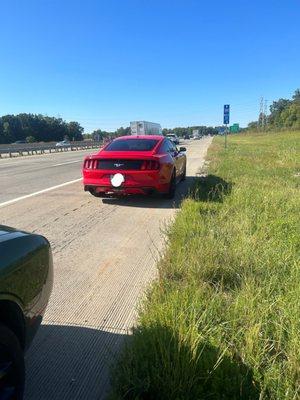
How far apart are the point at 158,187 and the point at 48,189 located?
400 cm

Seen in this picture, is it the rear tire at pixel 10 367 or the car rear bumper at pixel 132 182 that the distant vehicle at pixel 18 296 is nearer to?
the rear tire at pixel 10 367

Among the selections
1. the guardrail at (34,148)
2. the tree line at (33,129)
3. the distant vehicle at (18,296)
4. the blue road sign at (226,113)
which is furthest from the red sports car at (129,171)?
the tree line at (33,129)

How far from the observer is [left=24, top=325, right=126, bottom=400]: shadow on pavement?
285 centimetres

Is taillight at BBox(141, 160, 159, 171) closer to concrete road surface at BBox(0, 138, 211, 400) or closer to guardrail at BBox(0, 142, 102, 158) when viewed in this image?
concrete road surface at BBox(0, 138, 211, 400)

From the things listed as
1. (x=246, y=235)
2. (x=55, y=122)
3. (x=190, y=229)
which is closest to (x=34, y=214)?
(x=190, y=229)

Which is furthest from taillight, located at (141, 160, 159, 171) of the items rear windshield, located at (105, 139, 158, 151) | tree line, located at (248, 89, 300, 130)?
tree line, located at (248, 89, 300, 130)

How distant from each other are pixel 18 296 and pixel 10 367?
0.38m

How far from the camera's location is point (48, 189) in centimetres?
1209

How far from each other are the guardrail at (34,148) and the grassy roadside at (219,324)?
3377 cm

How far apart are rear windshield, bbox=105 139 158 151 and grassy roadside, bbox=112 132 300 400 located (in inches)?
174

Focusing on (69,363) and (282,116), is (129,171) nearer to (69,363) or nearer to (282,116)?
(69,363)

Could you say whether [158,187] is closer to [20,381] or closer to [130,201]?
[130,201]

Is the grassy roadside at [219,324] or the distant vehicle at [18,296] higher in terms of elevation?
the distant vehicle at [18,296]

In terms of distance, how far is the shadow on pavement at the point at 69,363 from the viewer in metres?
2.85
